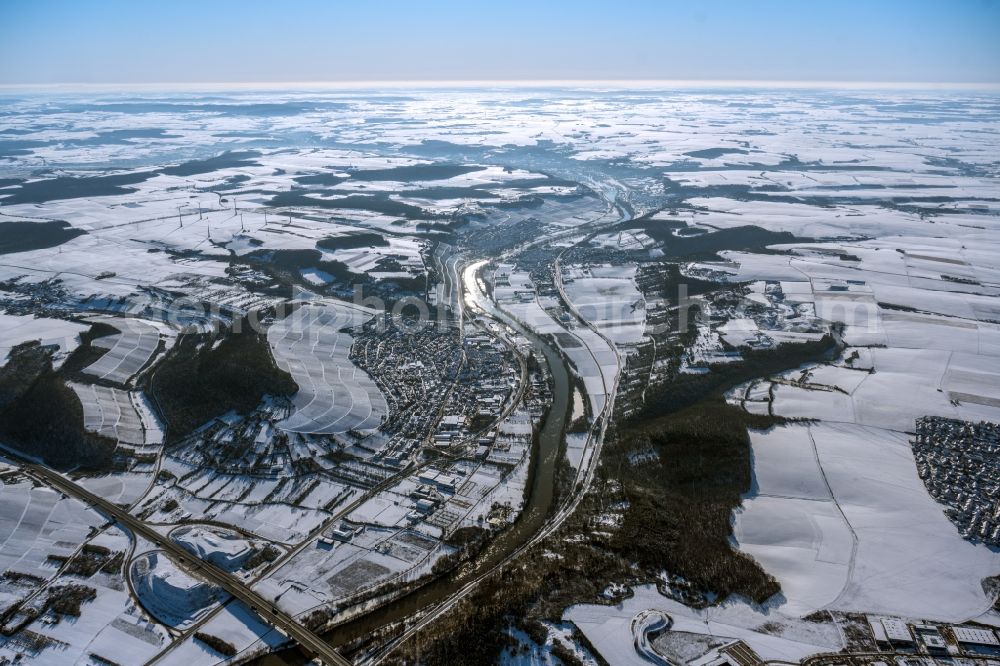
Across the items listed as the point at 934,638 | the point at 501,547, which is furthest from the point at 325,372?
the point at 934,638

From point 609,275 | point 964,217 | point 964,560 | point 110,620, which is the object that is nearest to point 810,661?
point 964,560

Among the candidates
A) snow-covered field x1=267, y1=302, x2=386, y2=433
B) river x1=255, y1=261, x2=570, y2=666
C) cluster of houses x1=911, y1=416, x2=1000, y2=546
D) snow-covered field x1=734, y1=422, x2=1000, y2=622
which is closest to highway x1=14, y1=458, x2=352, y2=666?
river x1=255, y1=261, x2=570, y2=666

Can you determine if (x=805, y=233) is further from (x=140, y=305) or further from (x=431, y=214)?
(x=140, y=305)

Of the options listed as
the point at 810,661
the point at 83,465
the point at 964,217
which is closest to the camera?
the point at 810,661

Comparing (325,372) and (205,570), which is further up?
(325,372)

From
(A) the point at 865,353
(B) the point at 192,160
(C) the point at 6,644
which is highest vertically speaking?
(B) the point at 192,160

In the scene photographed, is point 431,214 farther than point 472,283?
Yes

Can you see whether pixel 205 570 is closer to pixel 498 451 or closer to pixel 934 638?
pixel 498 451
